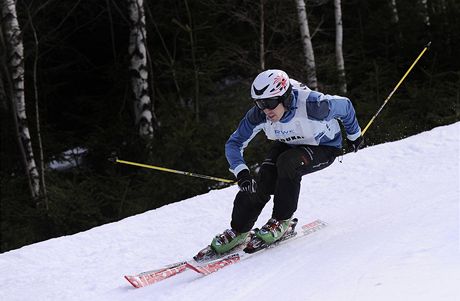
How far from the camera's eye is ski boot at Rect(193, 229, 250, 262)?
14.0 ft

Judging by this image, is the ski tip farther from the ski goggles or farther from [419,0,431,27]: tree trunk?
[419,0,431,27]: tree trunk

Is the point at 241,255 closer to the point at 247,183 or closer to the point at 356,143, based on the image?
the point at 247,183

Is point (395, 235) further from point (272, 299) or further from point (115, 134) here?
point (115, 134)

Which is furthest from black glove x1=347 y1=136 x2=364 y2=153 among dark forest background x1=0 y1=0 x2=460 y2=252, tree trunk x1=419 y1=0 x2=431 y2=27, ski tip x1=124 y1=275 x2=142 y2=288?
tree trunk x1=419 y1=0 x2=431 y2=27

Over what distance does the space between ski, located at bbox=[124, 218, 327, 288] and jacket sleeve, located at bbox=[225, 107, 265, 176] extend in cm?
59

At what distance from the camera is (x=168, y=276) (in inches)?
162

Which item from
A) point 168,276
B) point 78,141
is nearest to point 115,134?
point 78,141

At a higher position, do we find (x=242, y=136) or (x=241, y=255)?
(x=242, y=136)

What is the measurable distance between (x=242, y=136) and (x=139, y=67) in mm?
7057

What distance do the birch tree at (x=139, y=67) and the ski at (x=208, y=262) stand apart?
660 cm

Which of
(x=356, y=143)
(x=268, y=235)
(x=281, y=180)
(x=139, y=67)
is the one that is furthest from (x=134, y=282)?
(x=139, y=67)

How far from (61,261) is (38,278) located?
1.08 ft

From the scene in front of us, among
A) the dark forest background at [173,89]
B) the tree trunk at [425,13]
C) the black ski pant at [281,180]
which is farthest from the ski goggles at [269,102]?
the tree trunk at [425,13]

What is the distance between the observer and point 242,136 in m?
4.34
